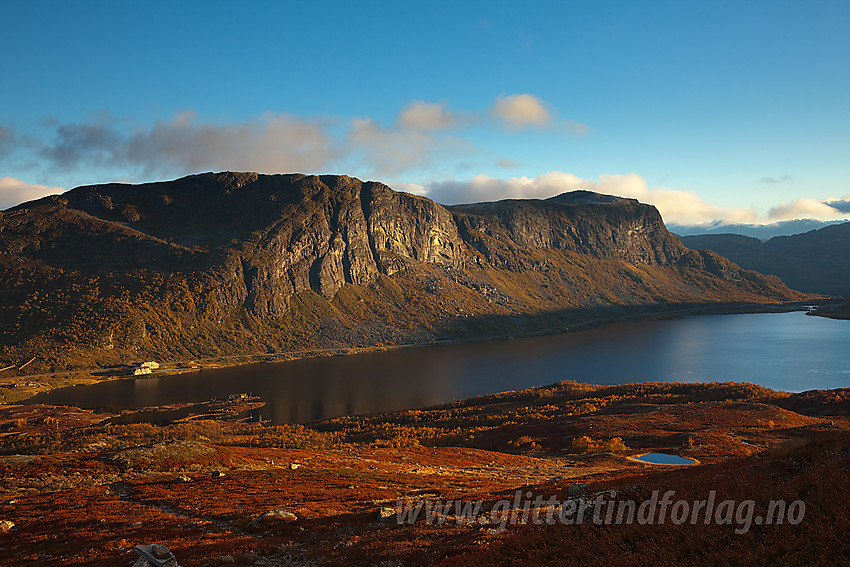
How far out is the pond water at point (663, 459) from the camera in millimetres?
51472

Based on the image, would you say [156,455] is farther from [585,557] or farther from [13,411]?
[13,411]

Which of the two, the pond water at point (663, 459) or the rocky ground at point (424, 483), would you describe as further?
the pond water at point (663, 459)

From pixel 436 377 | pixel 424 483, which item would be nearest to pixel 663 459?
pixel 424 483

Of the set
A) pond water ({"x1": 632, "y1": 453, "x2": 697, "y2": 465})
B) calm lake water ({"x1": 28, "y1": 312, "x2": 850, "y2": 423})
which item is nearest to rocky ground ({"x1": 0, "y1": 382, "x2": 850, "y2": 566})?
pond water ({"x1": 632, "y1": 453, "x2": 697, "y2": 465})

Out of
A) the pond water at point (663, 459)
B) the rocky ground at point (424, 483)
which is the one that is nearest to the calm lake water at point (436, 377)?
the rocky ground at point (424, 483)

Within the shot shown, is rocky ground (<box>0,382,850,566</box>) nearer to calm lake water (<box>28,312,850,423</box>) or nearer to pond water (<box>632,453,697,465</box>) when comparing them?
pond water (<box>632,453,697,465</box>)

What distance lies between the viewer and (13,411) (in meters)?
121

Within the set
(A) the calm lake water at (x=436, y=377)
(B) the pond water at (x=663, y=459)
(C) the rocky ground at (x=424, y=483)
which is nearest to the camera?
(C) the rocky ground at (x=424, y=483)

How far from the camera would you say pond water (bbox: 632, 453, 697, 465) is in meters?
51.5

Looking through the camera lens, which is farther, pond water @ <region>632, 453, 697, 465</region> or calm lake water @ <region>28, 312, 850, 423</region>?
calm lake water @ <region>28, 312, 850, 423</region>

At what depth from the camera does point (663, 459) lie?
54.1 m

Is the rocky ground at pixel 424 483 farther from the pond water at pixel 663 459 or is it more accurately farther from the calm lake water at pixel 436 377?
the calm lake water at pixel 436 377

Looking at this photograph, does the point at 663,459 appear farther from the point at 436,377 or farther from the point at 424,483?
the point at 436,377

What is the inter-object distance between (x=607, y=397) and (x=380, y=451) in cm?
6316
